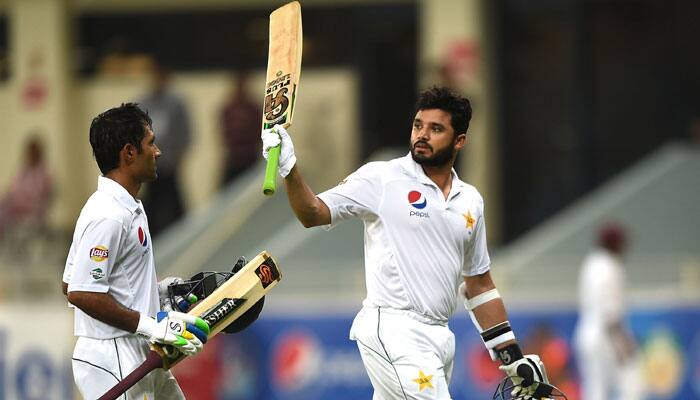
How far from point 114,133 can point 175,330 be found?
0.84 m

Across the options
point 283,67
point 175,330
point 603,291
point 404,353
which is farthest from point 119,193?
point 603,291

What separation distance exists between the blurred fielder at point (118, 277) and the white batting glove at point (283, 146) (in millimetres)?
454

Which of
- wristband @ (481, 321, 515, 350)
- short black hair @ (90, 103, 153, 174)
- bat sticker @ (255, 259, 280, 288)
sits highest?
short black hair @ (90, 103, 153, 174)

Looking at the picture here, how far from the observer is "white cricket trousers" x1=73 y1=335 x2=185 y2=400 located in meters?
6.48

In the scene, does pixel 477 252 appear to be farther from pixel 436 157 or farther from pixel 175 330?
pixel 175 330

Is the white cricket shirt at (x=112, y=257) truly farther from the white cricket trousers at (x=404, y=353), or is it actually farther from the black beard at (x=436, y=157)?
the black beard at (x=436, y=157)

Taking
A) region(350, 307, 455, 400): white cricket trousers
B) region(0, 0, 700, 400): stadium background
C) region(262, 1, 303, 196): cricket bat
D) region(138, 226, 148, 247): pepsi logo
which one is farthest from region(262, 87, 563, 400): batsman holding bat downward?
region(0, 0, 700, 400): stadium background

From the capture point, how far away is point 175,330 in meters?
6.35

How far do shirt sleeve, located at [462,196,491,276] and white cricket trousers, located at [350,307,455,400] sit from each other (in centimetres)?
37

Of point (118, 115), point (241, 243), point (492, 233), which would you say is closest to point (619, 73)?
point (492, 233)

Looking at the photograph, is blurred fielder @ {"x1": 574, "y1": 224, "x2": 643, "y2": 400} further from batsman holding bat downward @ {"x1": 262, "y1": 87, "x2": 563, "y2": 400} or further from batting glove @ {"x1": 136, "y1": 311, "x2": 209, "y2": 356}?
batting glove @ {"x1": 136, "y1": 311, "x2": 209, "y2": 356}

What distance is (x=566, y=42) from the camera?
17.1m

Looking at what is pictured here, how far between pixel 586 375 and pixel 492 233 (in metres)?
3.32

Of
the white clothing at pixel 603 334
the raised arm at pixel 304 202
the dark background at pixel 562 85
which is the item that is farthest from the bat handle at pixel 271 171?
the dark background at pixel 562 85
